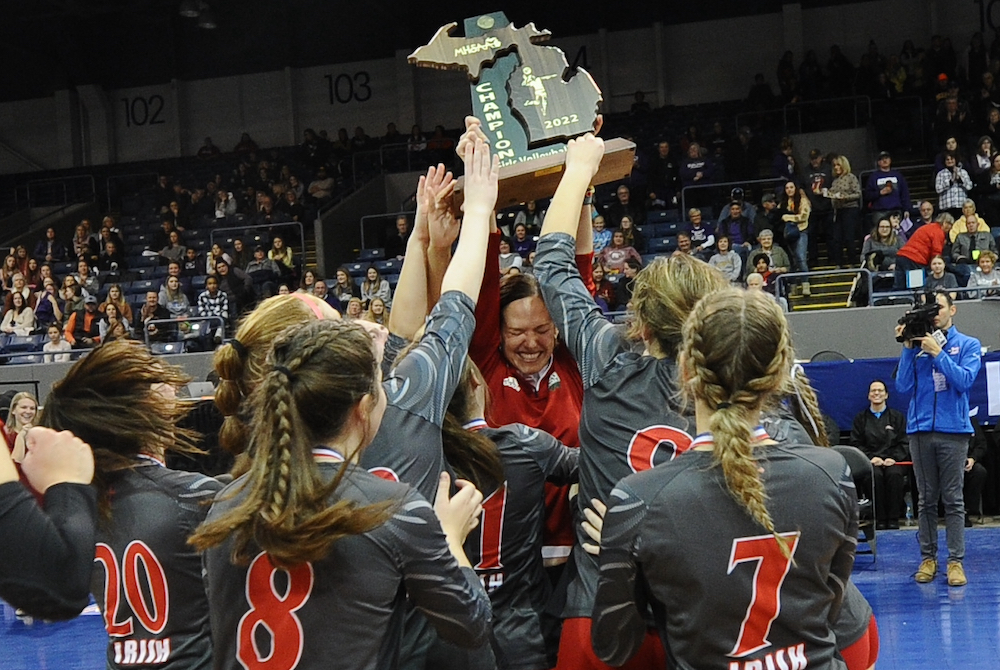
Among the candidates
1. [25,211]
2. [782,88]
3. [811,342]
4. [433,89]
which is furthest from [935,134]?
[25,211]

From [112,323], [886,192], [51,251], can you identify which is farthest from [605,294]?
[51,251]

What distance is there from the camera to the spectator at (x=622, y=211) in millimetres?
14797

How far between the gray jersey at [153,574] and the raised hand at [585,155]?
1113 mm

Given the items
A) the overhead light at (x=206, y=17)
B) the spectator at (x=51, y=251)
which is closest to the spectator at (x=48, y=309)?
the spectator at (x=51, y=251)

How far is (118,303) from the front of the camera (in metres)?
14.0

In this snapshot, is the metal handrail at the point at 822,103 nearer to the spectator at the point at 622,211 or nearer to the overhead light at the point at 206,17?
the spectator at the point at 622,211

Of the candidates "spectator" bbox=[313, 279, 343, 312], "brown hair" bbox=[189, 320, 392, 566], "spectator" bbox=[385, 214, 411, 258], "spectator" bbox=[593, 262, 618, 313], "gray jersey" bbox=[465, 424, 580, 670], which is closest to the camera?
"brown hair" bbox=[189, 320, 392, 566]

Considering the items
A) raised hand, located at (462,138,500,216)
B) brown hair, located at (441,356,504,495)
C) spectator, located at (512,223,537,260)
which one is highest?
spectator, located at (512,223,537,260)

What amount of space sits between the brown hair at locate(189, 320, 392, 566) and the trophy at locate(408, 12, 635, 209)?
0.91m

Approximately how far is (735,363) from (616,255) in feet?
35.4

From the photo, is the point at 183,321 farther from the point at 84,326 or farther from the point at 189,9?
the point at 189,9

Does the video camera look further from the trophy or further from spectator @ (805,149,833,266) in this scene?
spectator @ (805,149,833,266)

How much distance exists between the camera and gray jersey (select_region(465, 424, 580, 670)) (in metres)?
2.50

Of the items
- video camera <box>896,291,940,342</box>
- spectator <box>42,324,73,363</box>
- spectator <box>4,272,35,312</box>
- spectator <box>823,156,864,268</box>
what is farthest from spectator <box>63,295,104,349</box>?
video camera <box>896,291,940,342</box>
